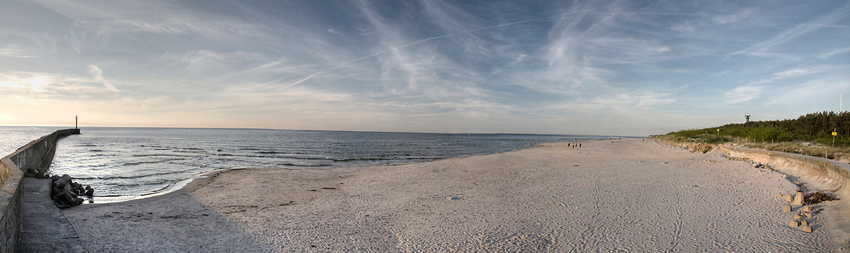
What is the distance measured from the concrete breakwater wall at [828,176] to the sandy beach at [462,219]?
0.25 meters

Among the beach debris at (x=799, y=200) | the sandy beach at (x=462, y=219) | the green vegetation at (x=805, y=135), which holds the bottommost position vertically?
the sandy beach at (x=462, y=219)

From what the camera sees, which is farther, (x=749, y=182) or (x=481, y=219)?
(x=749, y=182)

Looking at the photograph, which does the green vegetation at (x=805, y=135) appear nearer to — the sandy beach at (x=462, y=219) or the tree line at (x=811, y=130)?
the tree line at (x=811, y=130)

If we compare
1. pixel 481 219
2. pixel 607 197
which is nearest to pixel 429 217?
pixel 481 219

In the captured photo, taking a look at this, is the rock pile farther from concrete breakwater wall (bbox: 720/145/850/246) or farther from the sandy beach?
concrete breakwater wall (bbox: 720/145/850/246)

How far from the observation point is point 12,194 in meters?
5.24

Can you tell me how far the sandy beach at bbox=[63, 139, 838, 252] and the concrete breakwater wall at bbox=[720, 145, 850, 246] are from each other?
25 cm

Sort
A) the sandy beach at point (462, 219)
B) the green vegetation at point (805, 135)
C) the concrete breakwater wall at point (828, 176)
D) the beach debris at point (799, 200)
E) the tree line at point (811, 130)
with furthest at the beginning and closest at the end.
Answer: the tree line at point (811, 130)
the green vegetation at point (805, 135)
the beach debris at point (799, 200)
the concrete breakwater wall at point (828, 176)
the sandy beach at point (462, 219)

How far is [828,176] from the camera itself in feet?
35.8

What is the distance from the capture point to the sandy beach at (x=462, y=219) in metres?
5.93

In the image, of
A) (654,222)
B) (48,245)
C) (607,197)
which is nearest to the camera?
(48,245)

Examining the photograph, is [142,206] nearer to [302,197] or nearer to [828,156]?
[302,197]

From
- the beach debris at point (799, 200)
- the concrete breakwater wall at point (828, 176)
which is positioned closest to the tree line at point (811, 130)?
the concrete breakwater wall at point (828, 176)

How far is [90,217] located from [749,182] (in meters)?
19.1
